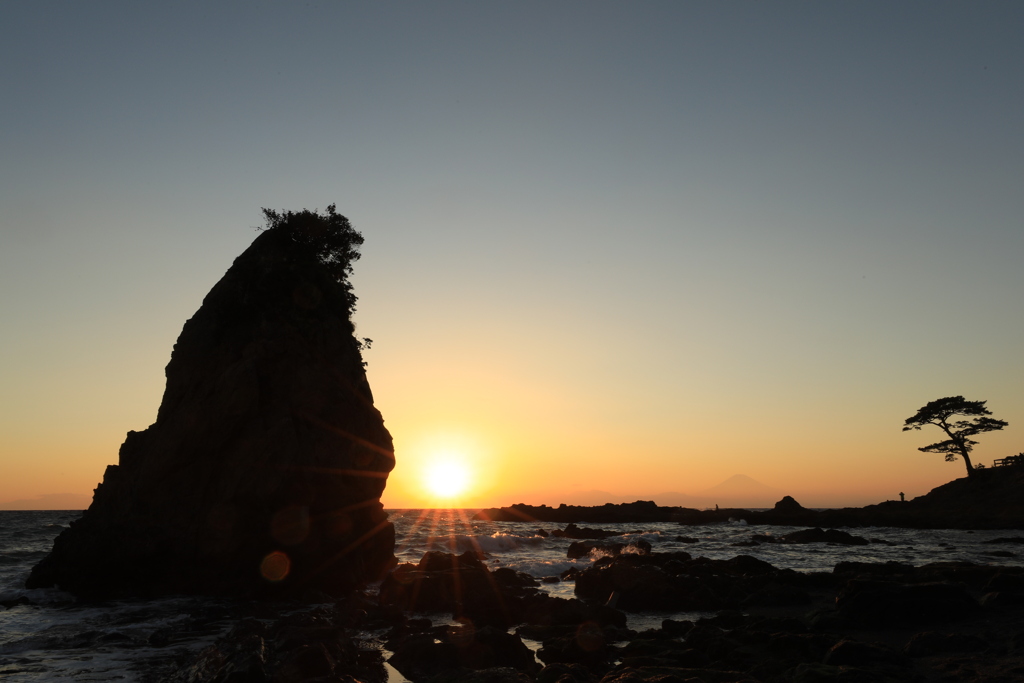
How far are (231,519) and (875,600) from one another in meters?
23.2

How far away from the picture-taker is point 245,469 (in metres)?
25.4

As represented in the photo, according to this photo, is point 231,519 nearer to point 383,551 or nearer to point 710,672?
point 383,551

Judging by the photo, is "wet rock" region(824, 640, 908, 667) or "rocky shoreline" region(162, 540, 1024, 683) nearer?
"rocky shoreline" region(162, 540, 1024, 683)

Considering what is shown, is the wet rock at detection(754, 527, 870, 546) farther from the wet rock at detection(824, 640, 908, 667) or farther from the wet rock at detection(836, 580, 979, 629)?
the wet rock at detection(824, 640, 908, 667)

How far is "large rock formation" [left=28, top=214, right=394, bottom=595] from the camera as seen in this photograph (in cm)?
2488

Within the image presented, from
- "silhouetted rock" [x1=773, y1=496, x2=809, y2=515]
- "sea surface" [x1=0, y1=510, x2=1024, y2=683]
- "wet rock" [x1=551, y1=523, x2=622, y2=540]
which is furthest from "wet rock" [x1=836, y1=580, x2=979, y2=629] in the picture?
"silhouetted rock" [x1=773, y1=496, x2=809, y2=515]

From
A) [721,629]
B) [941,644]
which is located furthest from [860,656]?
[721,629]

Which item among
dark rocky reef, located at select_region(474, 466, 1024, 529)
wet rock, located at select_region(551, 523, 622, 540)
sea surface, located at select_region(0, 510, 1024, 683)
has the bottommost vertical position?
sea surface, located at select_region(0, 510, 1024, 683)

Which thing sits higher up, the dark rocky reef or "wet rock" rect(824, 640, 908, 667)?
the dark rocky reef

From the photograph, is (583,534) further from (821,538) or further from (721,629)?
(721,629)

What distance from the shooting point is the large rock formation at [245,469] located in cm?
2488

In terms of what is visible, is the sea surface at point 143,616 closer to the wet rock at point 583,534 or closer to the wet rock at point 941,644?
the wet rock at point 941,644

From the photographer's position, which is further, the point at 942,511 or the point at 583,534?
the point at 583,534

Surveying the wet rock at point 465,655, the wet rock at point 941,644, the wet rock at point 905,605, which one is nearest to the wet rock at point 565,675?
the wet rock at point 465,655
